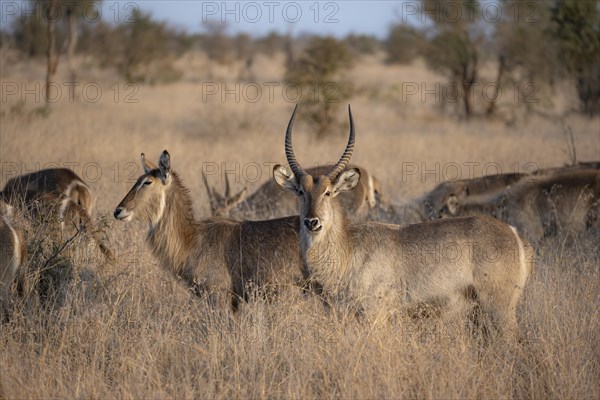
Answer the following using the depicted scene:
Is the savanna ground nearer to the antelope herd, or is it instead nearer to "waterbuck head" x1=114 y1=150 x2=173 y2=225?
the antelope herd

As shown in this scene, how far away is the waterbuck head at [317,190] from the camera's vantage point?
508 centimetres

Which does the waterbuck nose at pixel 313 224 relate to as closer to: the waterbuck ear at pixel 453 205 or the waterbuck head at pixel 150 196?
the waterbuck head at pixel 150 196

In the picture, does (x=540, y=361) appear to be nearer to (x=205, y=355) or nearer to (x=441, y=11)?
(x=205, y=355)

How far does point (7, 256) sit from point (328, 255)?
2.43 m

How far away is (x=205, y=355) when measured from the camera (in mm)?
4555

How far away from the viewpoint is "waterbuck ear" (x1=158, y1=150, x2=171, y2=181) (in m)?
5.84

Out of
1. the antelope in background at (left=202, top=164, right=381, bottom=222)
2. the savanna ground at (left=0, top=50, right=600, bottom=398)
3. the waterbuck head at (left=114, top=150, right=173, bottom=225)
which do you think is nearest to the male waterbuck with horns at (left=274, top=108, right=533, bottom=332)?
the savanna ground at (left=0, top=50, right=600, bottom=398)

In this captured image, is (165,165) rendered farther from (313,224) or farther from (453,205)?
(453,205)

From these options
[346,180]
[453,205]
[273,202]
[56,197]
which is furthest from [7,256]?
[453,205]

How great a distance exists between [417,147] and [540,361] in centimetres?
1057

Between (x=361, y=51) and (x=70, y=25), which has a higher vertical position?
(x=361, y=51)

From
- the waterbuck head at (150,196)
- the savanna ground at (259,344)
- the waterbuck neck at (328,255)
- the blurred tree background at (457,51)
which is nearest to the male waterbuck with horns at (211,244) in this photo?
the waterbuck head at (150,196)

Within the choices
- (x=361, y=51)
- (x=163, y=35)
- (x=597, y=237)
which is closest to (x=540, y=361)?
(x=597, y=237)

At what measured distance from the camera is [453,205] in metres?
8.40
